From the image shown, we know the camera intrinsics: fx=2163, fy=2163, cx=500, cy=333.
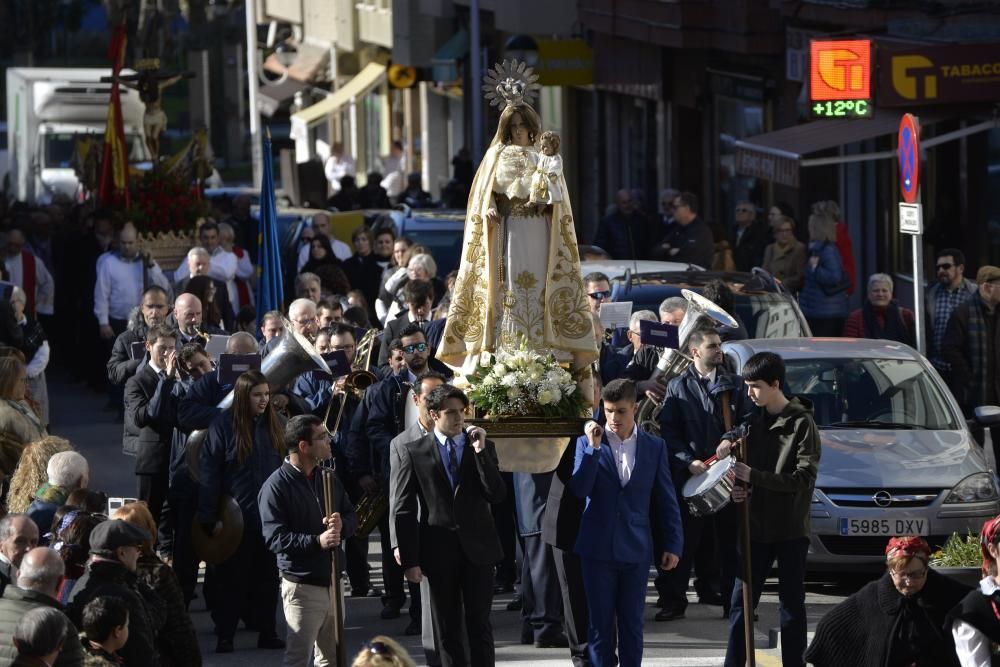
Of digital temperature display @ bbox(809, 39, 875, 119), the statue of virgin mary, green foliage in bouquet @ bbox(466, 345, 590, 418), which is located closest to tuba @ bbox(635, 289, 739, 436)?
the statue of virgin mary

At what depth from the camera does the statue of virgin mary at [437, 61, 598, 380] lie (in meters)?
11.9

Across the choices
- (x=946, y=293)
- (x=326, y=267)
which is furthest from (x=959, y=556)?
(x=326, y=267)

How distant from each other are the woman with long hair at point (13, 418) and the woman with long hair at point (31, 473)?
104 cm

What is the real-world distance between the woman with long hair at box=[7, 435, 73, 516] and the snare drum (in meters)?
3.21

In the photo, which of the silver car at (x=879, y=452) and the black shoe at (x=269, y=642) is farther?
the silver car at (x=879, y=452)

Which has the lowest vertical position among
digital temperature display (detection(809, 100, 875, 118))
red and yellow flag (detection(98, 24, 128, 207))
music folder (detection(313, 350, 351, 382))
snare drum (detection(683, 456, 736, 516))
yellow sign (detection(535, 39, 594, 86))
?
snare drum (detection(683, 456, 736, 516))

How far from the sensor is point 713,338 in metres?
12.5

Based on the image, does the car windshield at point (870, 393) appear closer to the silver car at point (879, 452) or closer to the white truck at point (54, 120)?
the silver car at point (879, 452)

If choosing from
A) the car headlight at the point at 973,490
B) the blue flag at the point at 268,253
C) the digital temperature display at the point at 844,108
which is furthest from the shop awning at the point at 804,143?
the car headlight at the point at 973,490

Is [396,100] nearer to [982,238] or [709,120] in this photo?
[709,120]

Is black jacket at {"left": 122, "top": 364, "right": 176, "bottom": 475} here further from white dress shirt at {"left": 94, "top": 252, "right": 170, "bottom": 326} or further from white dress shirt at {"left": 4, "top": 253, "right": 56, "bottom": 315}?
white dress shirt at {"left": 4, "top": 253, "right": 56, "bottom": 315}

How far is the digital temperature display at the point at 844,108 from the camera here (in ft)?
70.3

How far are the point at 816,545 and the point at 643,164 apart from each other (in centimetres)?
2292

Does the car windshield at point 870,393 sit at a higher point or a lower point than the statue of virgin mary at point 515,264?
lower
